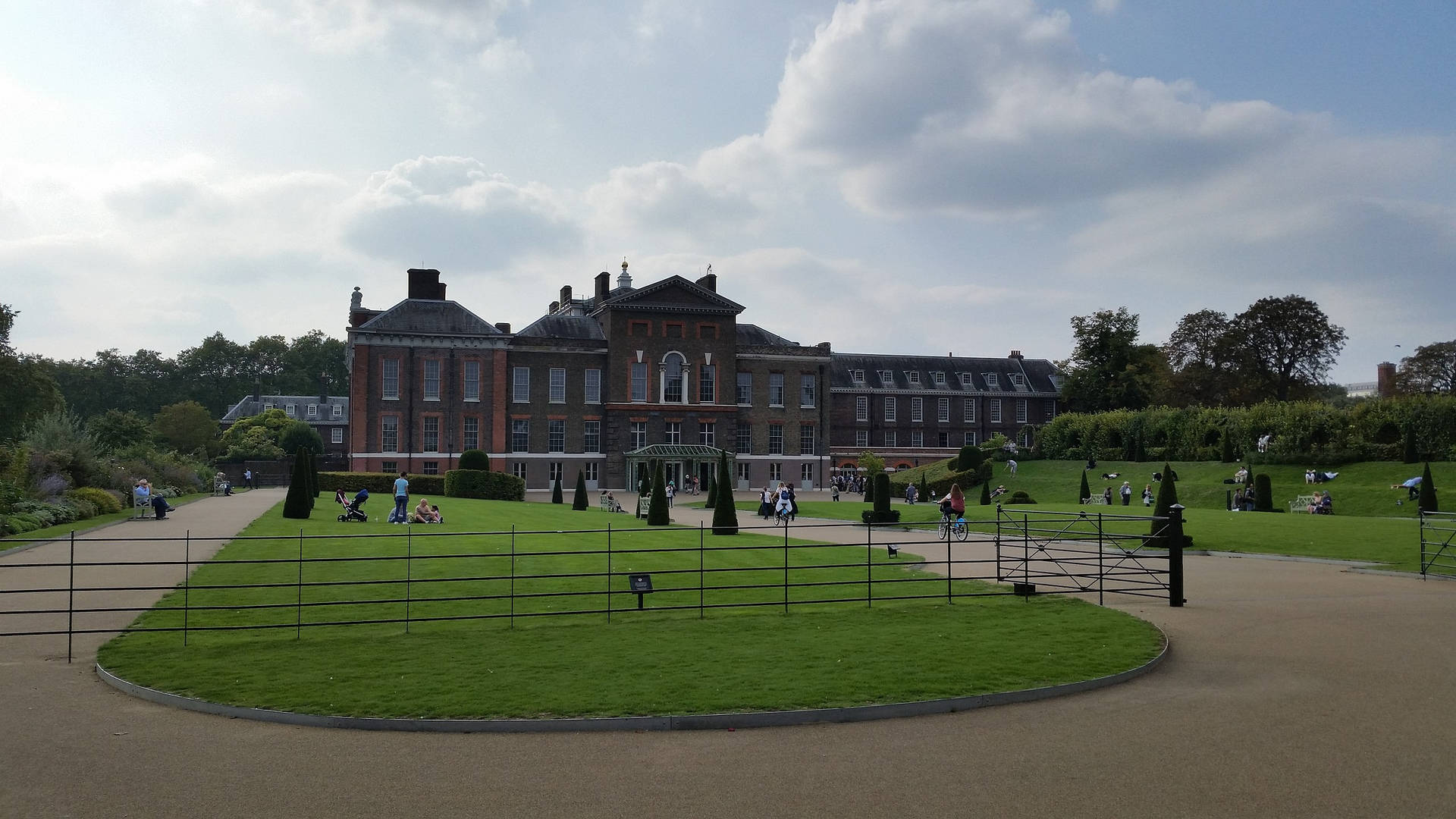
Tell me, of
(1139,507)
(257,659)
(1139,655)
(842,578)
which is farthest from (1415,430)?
(257,659)

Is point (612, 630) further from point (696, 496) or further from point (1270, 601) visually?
point (696, 496)

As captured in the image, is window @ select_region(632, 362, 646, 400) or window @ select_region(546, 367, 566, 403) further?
window @ select_region(632, 362, 646, 400)

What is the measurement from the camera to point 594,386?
70188 millimetres

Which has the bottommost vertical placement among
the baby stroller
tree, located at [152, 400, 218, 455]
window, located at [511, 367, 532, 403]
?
the baby stroller

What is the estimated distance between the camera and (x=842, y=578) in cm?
1934

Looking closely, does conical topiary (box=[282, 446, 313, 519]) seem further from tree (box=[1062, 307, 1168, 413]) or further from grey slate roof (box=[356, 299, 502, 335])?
→ tree (box=[1062, 307, 1168, 413])

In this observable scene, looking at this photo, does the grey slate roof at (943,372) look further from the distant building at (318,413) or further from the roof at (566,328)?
the distant building at (318,413)

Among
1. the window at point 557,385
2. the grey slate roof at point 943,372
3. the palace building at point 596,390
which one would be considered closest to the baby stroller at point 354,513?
the palace building at point 596,390

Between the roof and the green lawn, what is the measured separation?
51809mm

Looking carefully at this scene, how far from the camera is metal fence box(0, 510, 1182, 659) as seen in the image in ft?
45.2

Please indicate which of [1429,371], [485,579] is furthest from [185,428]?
[1429,371]

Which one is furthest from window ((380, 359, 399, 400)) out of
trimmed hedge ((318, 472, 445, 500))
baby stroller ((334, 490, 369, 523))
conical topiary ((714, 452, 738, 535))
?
conical topiary ((714, 452, 738, 535))

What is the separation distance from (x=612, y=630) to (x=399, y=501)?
63.4 feet

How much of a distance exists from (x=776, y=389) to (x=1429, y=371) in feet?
179
